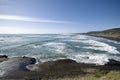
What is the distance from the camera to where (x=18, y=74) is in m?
19.6

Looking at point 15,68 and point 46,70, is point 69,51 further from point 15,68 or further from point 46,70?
point 15,68

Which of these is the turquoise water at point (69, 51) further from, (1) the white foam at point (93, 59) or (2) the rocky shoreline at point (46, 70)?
(2) the rocky shoreline at point (46, 70)

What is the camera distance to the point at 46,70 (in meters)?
21.6

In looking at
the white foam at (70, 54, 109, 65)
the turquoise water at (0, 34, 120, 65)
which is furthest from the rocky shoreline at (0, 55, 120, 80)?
the turquoise water at (0, 34, 120, 65)

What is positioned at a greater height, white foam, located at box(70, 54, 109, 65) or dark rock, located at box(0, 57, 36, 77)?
dark rock, located at box(0, 57, 36, 77)

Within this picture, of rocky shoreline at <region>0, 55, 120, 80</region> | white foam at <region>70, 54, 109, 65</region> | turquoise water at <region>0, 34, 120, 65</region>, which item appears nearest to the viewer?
rocky shoreline at <region>0, 55, 120, 80</region>

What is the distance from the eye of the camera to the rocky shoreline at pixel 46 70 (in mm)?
18641

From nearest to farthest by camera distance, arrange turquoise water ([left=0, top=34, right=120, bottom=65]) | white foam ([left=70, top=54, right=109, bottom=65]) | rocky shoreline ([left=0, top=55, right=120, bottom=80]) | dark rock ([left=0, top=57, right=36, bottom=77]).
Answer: rocky shoreline ([left=0, top=55, right=120, bottom=80]) < dark rock ([left=0, top=57, right=36, bottom=77]) < white foam ([left=70, top=54, right=109, bottom=65]) < turquoise water ([left=0, top=34, right=120, bottom=65])

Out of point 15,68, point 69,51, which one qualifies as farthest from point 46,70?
point 69,51

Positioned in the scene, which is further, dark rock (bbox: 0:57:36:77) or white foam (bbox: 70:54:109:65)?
white foam (bbox: 70:54:109:65)

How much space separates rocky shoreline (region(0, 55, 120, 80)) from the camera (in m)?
18.6

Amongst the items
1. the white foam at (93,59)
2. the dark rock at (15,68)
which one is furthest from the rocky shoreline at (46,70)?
the white foam at (93,59)

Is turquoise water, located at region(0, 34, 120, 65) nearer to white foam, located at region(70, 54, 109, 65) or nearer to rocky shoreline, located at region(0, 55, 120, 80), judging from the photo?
white foam, located at region(70, 54, 109, 65)

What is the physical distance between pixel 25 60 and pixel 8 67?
436 cm
